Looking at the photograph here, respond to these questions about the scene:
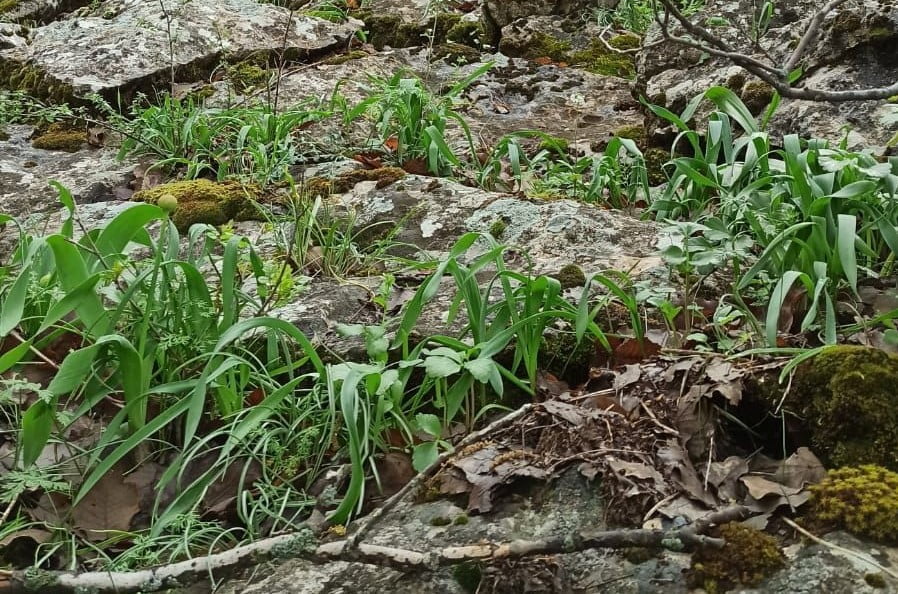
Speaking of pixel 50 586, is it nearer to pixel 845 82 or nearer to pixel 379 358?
pixel 379 358

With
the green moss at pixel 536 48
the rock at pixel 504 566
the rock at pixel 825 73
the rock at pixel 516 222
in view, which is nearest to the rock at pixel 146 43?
the green moss at pixel 536 48

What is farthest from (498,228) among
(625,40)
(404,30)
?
(404,30)

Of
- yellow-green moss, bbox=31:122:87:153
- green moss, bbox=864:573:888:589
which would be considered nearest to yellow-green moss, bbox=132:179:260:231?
yellow-green moss, bbox=31:122:87:153

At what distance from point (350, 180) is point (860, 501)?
7.66 feet

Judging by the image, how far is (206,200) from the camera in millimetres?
2932

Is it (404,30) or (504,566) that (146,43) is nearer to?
(404,30)

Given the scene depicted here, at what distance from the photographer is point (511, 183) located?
3275 millimetres

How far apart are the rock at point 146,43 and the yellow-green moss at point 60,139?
0.22 meters

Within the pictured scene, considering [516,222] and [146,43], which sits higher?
[146,43]

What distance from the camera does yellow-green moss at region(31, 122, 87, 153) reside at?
3.64m

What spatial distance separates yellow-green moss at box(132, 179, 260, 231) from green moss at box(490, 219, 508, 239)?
3.05 feet

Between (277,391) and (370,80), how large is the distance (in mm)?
2736

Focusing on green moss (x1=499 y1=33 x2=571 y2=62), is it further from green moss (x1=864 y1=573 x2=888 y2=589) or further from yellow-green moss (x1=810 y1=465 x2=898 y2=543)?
green moss (x1=864 y1=573 x2=888 y2=589)

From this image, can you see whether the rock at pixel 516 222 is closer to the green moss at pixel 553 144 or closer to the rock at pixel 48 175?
the green moss at pixel 553 144
